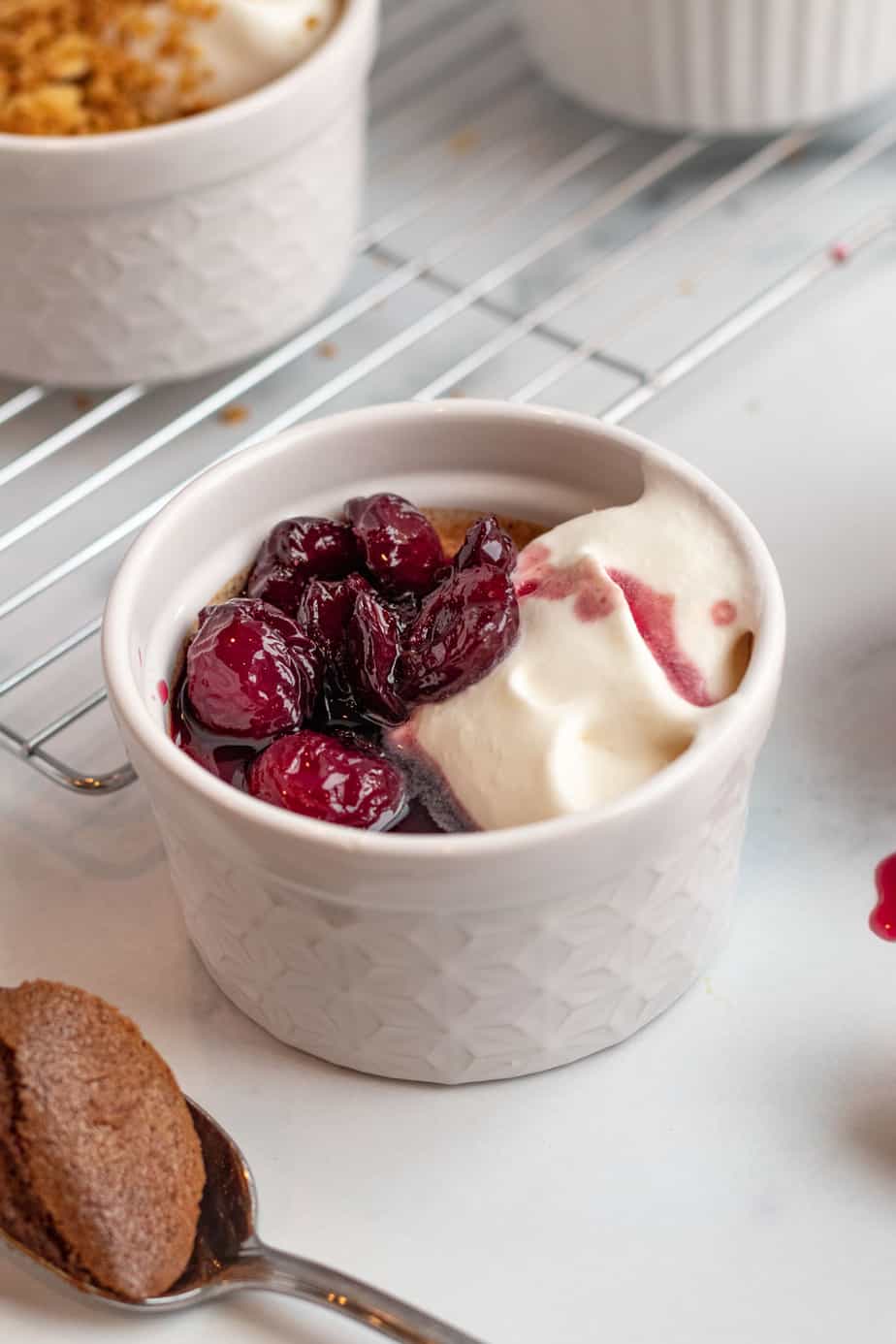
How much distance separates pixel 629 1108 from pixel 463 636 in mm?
273

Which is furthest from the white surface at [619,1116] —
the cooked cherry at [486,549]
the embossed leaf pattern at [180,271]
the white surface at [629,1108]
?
the embossed leaf pattern at [180,271]

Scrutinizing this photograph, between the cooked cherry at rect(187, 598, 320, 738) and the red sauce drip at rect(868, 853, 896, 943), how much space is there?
0.36 m

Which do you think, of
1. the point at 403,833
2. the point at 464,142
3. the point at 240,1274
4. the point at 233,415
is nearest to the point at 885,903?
the point at 403,833

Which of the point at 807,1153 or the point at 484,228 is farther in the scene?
the point at 484,228

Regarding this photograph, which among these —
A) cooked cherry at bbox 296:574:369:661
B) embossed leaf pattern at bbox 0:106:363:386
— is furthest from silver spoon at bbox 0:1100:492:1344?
embossed leaf pattern at bbox 0:106:363:386

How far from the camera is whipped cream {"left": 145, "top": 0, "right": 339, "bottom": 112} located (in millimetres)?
1285

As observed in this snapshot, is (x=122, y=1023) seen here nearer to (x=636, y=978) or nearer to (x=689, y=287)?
(x=636, y=978)

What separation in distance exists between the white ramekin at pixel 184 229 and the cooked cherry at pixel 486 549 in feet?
1.38

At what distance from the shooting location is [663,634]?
94cm

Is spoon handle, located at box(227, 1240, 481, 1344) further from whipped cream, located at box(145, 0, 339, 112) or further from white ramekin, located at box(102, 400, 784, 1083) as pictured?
whipped cream, located at box(145, 0, 339, 112)

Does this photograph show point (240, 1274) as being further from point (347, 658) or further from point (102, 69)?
point (102, 69)

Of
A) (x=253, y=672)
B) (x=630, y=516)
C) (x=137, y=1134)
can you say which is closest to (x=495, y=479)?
(x=630, y=516)

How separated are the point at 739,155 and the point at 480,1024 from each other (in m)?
1.03

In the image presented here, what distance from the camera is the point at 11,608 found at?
122 centimetres
